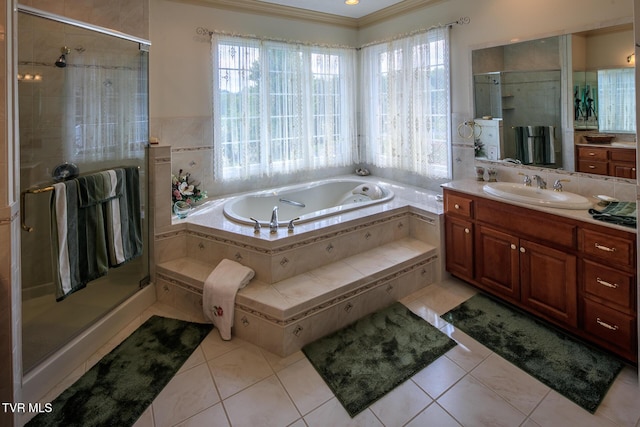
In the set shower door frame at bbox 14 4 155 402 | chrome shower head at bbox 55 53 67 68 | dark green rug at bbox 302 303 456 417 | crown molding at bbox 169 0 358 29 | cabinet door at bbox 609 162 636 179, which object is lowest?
Answer: dark green rug at bbox 302 303 456 417

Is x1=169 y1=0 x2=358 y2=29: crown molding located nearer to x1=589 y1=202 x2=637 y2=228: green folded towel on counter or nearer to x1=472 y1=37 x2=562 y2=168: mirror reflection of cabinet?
x1=472 y1=37 x2=562 y2=168: mirror reflection of cabinet

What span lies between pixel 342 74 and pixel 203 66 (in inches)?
66.2

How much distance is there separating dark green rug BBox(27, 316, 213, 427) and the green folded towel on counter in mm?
2568

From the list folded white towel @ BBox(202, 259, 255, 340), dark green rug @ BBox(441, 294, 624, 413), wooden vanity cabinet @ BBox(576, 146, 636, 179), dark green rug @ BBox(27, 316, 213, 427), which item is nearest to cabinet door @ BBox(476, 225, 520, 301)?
dark green rug @ BBox(441, 294, 624, 413)

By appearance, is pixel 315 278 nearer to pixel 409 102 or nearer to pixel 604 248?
pixel 604 248

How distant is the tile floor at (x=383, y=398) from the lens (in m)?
1.73

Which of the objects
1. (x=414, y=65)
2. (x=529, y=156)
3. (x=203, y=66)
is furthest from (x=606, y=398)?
(x=203, y=66)

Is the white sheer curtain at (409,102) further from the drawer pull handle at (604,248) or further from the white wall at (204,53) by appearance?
the drawer pull handle at (604,248)

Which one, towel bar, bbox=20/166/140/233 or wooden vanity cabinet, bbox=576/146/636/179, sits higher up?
wooden vanity cabinet, bbox=576/146/636/179

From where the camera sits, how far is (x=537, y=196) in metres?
2.69

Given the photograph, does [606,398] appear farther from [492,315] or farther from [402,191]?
[402,191]

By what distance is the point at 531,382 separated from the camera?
1950mm

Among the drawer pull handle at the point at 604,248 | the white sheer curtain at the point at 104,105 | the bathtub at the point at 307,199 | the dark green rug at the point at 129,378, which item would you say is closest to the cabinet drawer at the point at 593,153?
the drawer pull handle at the point at 604,248

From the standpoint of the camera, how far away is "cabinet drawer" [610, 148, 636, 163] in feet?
7.62
